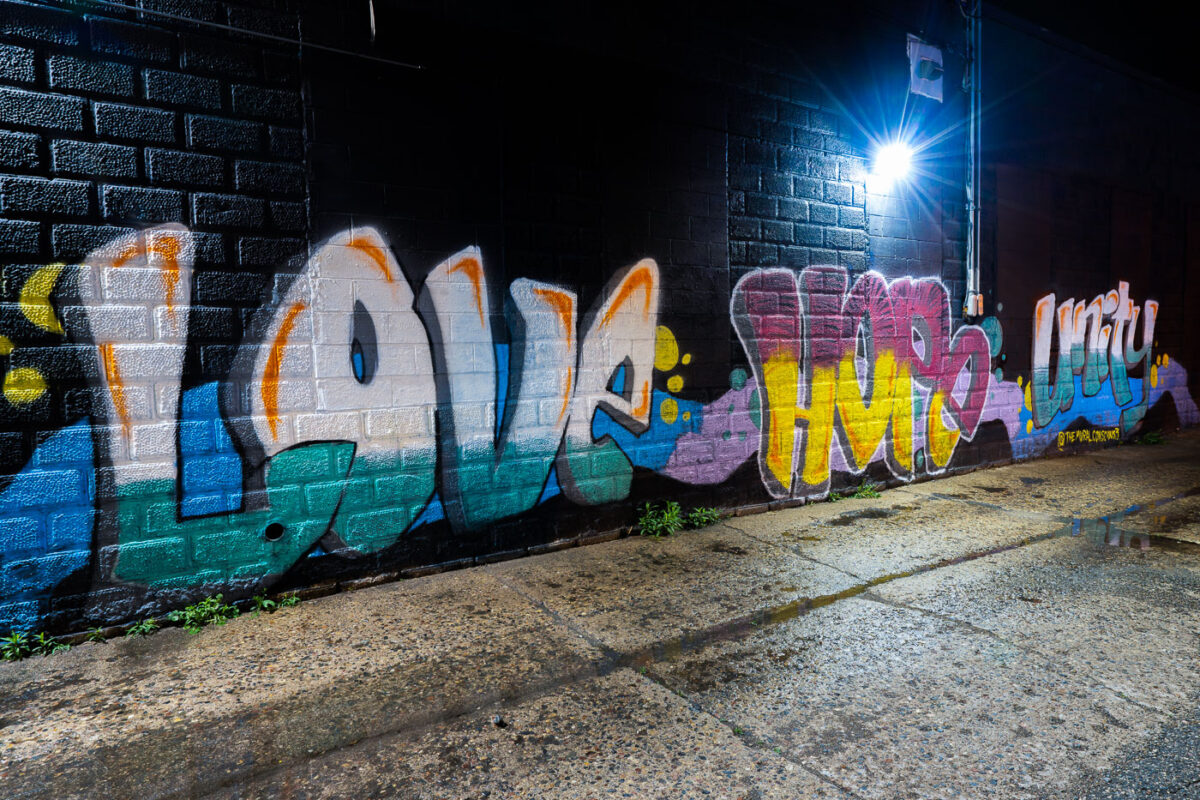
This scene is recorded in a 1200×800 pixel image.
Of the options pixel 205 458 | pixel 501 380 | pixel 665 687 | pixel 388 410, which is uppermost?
pixel 501 380

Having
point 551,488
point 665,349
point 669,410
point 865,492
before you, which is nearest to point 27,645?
point 551,488

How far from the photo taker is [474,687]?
114 inches

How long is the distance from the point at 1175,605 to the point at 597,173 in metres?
4.21

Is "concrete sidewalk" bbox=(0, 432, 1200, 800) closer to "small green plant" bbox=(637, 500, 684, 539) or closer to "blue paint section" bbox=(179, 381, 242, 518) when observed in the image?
"small green plant" bbox=(637, 500, 684, 539)

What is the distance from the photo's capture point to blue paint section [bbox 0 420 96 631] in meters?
3.24

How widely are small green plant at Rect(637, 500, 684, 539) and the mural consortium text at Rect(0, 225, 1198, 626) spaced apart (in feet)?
0.82

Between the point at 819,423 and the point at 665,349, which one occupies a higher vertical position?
the point at 665,349

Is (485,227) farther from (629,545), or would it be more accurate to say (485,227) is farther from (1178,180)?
(1178,180)

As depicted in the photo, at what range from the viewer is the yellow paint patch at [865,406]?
618cm

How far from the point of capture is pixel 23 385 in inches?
128

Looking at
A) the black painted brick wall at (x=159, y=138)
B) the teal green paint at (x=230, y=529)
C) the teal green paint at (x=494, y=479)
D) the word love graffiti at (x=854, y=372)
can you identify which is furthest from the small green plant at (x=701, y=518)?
the black painted brick wall at (x=159, y=138)

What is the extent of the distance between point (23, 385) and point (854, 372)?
583 cm

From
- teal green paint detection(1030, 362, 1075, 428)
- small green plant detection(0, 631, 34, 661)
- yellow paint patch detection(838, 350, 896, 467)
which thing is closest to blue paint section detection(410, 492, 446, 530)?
small green plant detection(0, 631, 34, 661)

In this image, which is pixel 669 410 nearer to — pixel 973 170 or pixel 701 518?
pixel 701 518
